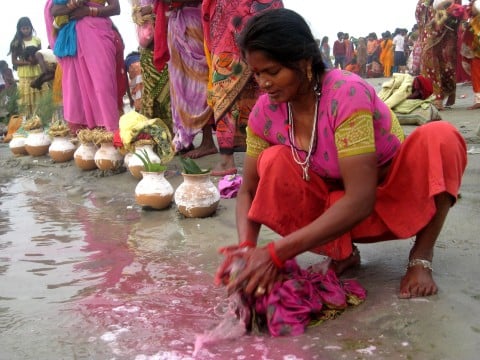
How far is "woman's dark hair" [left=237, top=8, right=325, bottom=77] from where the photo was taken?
186 cm

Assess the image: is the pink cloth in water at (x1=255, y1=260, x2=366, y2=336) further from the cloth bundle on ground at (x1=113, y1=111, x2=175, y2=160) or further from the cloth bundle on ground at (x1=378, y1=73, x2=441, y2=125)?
the cloth bundle on ground at (x1=378, y1=73, x2=441, y2=125)

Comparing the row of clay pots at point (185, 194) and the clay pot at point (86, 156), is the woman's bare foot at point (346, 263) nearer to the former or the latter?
the row of clay pots at point (185, 194)

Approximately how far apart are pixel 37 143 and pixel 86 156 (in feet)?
4.71

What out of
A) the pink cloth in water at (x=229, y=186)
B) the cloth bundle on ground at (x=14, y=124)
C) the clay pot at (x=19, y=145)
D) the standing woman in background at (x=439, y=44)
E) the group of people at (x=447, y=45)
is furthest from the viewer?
the cloth bundle on ground at (x=14, y=124)

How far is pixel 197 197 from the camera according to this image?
3.54 metres

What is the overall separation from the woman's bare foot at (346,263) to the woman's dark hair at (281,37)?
88 cm

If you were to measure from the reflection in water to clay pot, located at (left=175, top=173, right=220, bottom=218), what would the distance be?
8cm

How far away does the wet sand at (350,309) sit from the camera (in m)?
1.78

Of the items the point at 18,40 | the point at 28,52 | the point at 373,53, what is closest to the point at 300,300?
the point at 28,52

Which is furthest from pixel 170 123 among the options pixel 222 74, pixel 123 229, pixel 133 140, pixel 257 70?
pixel 257 70

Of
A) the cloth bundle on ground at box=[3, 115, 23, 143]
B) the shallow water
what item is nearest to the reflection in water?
the shallow water

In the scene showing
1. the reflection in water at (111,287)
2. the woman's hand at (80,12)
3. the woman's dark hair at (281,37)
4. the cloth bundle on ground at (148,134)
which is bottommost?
the reflection in water at (111,287)

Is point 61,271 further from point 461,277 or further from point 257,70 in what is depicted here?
Result: point 461,277

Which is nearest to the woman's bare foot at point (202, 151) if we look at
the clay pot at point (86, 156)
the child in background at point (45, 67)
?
the clay pot at point (86, 156)
